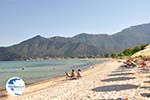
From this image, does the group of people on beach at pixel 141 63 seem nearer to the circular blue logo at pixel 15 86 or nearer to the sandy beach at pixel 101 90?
the sandy beach at pixel 101 90

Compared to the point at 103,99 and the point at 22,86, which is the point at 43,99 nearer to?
the point at 103,99

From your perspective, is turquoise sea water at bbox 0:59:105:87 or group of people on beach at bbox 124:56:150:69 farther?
turquoise sea water at bbox 0:59:105:87

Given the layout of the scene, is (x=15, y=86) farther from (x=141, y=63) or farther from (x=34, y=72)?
(x=34, y=72)

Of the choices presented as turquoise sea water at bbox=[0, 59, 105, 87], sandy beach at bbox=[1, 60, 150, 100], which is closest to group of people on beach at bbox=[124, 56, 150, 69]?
turquoise sea water at bbox=[0, 59, 105, 87]

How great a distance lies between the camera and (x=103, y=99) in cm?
1294

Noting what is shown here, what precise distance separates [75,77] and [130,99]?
2010 centimetres

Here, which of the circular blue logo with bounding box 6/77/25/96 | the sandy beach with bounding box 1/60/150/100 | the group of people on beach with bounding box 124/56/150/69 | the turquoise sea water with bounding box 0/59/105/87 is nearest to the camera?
the circular blue logo with bounding box 6/77/25/96

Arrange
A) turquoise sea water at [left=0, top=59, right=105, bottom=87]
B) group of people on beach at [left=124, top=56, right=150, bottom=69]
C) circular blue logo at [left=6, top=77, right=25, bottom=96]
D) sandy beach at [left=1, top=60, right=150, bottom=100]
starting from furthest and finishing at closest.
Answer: turquoise sea water at [left=0, top=59, right=105, bottom=87] < group of people on beach at [left=124, top=56, right=150, bottom=69] < sandy beach at [left=1, top=60, right=150, bottom=100] < circular blue logo at [left=6, top=77, right=25, bottom=96]

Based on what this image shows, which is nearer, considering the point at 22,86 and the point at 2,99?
the point at 22,86

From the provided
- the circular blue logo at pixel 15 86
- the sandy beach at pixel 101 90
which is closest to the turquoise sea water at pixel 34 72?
the sandy beach at pixel 101 90

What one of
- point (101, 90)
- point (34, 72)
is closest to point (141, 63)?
point (101, 90)

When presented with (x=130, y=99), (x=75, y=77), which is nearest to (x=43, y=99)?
(x=130, y=99)

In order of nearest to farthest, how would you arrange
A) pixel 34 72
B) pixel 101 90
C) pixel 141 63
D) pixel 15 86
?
1. pixel 15 86
2. pixel 101 90
3. pixel 141 63
4. pixel 34 72

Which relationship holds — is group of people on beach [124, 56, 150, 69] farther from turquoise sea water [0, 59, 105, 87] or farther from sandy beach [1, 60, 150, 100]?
sandy beach [1, 60, 150, 100]
